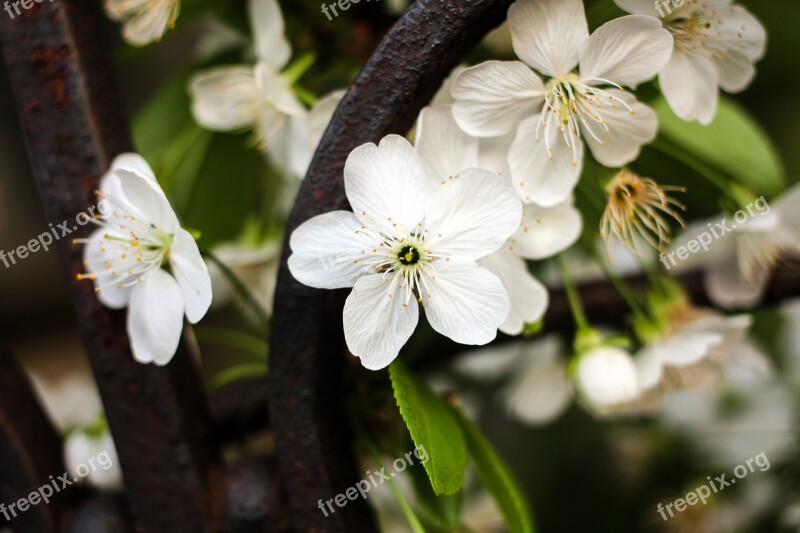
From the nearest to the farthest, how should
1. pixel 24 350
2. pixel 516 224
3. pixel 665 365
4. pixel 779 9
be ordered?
pixel 516 224 < pixel 665 365 < pixel 779 9 < pixel 24 350

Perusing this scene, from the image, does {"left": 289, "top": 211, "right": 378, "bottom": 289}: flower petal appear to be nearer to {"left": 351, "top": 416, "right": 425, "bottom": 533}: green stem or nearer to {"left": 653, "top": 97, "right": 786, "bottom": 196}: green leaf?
{"left": 351, "top": 416, "right": 425, "bottom": 533}: green stem

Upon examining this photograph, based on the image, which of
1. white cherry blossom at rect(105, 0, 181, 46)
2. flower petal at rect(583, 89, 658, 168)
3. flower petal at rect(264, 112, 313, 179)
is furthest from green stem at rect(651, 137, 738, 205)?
white cherry blossom at rect(105, 0, 181, 46)

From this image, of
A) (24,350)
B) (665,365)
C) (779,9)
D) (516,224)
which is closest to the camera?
(516,224)

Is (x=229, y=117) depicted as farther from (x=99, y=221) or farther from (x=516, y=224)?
(x=516, y=224)

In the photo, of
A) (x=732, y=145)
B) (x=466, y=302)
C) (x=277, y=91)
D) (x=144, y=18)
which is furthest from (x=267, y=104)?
(x=732, y=145)

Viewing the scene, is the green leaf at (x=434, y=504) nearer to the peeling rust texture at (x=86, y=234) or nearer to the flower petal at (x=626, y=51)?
the peeling rust texture at (x=86, y=234)

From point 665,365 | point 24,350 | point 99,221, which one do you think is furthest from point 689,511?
point 24,350

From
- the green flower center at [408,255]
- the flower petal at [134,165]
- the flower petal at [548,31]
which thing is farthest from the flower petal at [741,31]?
the flower petal at [134,165]
